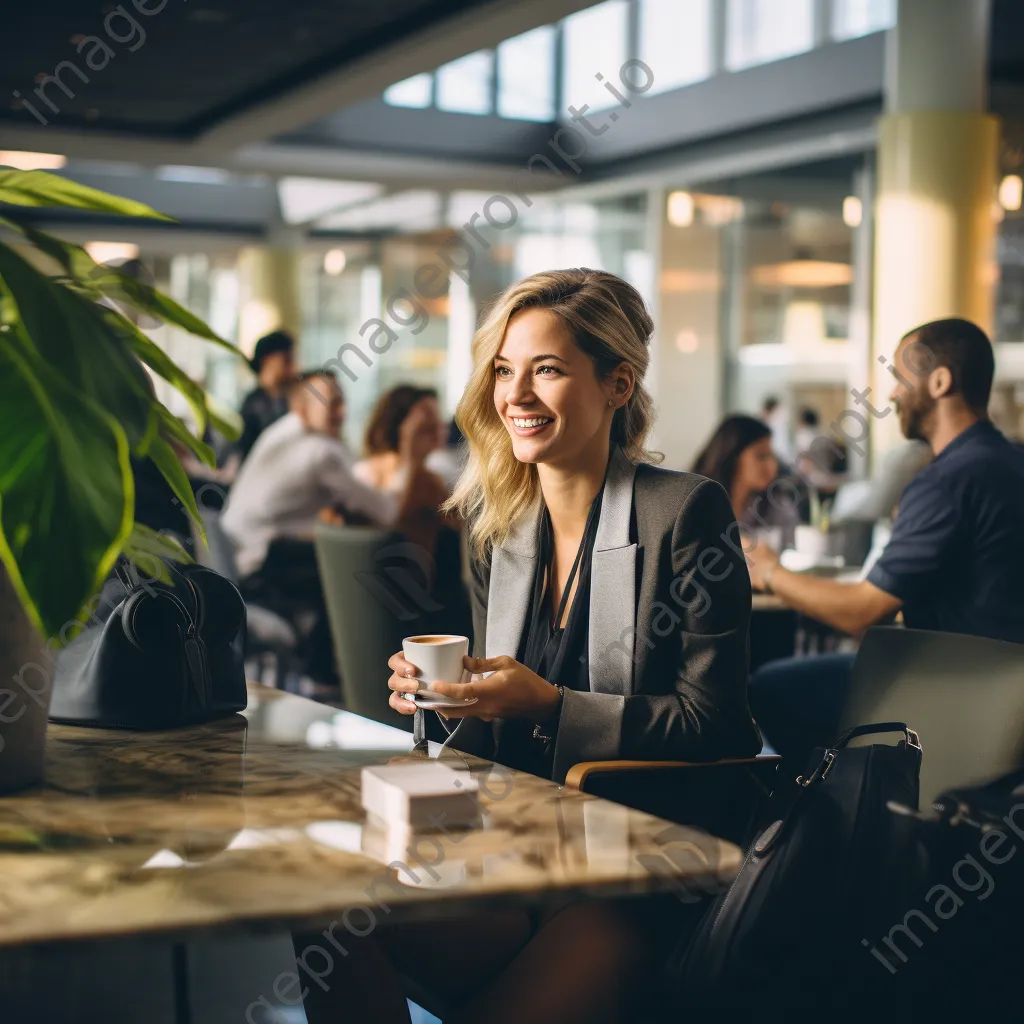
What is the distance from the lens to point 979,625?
2863 millimetres

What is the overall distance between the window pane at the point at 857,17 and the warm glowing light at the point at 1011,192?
1.34m

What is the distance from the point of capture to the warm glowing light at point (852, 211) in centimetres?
1037

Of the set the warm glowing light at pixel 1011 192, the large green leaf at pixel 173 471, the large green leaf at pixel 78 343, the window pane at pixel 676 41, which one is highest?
the window pane at pixel 676 41

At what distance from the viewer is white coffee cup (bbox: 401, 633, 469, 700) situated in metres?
A: 1.60

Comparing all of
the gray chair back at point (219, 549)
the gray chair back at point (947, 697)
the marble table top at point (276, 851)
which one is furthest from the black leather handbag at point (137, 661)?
the gray chair back at point (219, 549)

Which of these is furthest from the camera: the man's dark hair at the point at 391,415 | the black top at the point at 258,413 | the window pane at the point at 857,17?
the window pane at the point at 857,17

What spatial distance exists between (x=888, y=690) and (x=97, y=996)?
1.59m

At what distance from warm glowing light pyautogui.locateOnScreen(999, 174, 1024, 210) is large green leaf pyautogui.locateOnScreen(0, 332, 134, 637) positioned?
8.86 meters

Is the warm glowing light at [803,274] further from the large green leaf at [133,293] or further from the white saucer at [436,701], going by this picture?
the large green leaf at [133,293]

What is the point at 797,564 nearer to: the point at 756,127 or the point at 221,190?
the point at 756,127

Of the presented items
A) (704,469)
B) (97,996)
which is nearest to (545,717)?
(97,996)

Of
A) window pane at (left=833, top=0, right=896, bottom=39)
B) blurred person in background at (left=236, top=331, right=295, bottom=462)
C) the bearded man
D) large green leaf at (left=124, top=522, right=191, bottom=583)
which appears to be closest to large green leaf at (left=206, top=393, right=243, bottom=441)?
large green leaf at (left=124, top=522, right=191, bottom=583)

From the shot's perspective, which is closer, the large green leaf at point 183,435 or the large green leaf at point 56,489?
the large green leaf at point 56,489

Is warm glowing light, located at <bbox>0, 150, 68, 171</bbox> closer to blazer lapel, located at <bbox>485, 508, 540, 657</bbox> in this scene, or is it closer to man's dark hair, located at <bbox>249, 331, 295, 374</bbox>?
man's dark hair, located at <bbox>249, 331, 295, 374</bbox>
